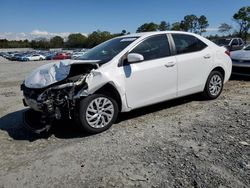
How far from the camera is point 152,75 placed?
4.75 metres

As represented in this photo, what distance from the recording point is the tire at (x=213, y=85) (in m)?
5.83

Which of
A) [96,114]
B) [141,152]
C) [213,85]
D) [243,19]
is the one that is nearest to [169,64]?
[213,85]

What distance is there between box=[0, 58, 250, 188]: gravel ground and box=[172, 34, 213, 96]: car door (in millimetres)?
495

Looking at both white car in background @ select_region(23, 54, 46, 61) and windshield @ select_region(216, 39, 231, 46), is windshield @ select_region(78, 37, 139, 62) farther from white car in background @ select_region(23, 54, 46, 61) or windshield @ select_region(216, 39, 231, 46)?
white car in background @ select_region(23, 54, 46, 61)

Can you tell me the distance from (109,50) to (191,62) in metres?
1.72

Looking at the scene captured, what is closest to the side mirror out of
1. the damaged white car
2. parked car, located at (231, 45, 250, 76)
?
the damaged white car

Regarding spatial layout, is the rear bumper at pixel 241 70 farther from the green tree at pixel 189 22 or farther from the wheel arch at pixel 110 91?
the green tree at pixel 189 22

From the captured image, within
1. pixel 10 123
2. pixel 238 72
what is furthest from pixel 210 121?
pixel 238 72

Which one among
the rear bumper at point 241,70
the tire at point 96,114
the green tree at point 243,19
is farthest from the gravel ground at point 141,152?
the green tree at point 243,19

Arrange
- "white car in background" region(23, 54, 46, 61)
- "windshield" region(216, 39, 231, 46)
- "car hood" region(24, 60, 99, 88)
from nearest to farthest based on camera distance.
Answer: "car hood" region(24, 60, 99, 88) → "windshield" region(216, 39, 231, 46) → "white car in background" region(23, 54, 46, 61)

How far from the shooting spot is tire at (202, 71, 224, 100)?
19.1 feet

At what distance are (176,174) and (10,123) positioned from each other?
372 cm

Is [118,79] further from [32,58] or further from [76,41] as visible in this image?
[76,41]

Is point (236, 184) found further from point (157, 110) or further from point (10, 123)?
point (10, 123)
